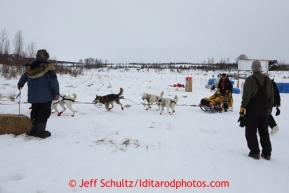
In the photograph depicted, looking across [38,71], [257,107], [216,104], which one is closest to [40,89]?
[38,71]

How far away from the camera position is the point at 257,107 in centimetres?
372

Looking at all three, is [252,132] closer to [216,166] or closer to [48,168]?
[216,166]

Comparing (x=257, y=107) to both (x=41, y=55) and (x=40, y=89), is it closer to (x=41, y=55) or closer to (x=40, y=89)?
(x=40, y=89)

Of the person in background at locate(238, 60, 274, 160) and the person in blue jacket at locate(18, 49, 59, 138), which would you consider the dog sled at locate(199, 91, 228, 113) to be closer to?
the person in background at locate(238, 60, 274, 160)

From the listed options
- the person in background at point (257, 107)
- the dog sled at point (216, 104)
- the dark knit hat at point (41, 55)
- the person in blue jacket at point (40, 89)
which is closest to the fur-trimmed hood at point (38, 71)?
the person in blue jacket at point (40, 89)

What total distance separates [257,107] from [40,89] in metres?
4.57

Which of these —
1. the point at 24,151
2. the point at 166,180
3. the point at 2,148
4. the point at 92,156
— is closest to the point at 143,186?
the point at 166,180

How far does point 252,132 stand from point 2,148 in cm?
482

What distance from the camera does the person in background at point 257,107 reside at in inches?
146

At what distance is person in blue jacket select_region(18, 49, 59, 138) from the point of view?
4.29 meters

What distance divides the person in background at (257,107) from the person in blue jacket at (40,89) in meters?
4.17

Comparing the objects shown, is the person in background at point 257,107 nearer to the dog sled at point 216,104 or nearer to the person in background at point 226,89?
the dog sled at point 216,104

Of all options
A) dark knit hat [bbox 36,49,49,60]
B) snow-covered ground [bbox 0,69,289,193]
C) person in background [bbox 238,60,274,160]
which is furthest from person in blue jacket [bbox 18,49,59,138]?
person in background [bbox 238,60,274,160]

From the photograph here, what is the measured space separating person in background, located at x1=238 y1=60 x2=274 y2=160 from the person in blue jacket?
417 cm
